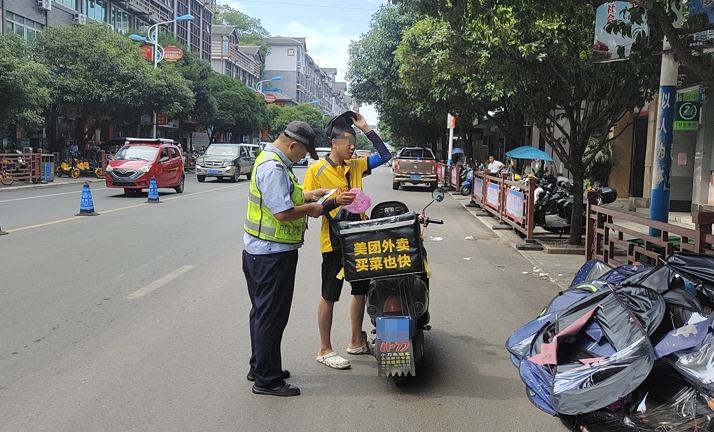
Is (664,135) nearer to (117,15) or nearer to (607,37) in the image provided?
(607,37)

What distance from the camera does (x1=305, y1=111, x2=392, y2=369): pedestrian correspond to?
15.4 ft

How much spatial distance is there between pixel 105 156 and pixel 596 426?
31773 mm

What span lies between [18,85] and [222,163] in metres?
9.75

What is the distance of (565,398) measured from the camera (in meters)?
3.69

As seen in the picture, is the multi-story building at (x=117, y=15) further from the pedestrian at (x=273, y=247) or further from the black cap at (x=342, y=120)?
the pedestrian at (x=273, y=247)

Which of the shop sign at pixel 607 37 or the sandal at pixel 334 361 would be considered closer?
the sandal at pixel 334 361

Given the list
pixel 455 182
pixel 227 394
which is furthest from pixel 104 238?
pixel 455 182

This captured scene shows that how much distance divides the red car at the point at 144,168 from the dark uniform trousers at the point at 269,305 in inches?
631

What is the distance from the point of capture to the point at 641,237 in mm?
6438

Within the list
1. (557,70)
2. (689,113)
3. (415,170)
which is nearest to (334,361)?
(557,70)

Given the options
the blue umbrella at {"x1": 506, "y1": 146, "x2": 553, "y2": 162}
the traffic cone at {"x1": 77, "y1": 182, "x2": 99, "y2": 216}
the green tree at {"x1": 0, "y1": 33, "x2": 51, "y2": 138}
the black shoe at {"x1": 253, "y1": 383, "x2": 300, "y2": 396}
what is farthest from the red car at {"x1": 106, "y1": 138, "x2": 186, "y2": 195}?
the black shoe at {"x1": 253, "y1": 383, "x2": 300, "y2": 396}

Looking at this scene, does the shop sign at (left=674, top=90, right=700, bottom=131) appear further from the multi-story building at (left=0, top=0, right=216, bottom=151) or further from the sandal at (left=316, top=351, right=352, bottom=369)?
the multi-story building at (left=0, top=0, right=216, bottom=151)

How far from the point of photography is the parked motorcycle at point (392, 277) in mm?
4180

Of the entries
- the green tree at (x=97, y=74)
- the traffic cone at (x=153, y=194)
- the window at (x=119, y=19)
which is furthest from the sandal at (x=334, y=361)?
the window at (x=119, y=19)
